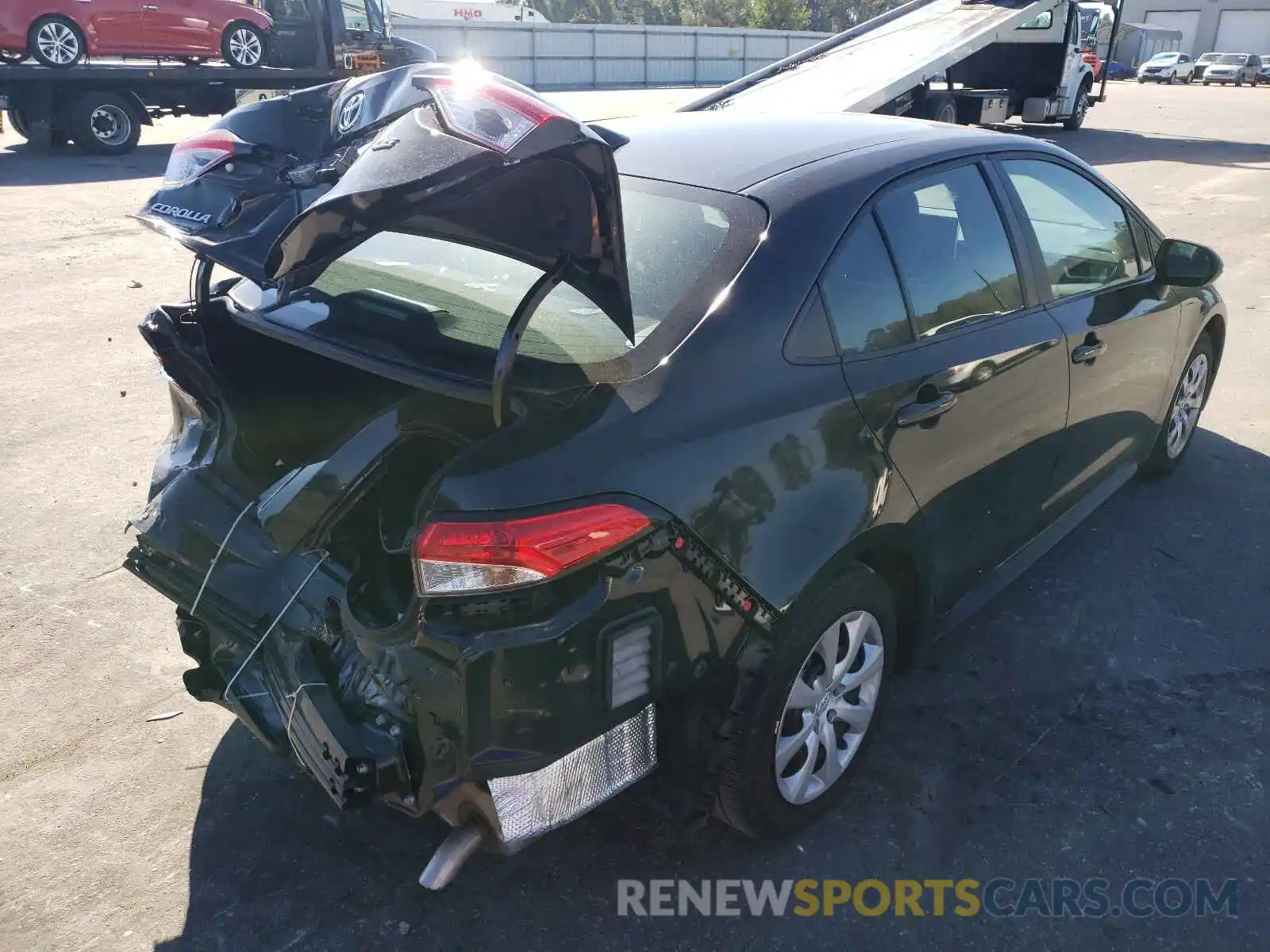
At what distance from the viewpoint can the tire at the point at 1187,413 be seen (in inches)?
179

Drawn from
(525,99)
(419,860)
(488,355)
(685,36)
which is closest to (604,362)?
(488,355)

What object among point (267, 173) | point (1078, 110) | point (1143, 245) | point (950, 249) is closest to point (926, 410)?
point (950, 249)

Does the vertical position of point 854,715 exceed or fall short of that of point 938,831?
it exceeds it

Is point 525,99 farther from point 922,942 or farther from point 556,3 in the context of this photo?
point 556,3

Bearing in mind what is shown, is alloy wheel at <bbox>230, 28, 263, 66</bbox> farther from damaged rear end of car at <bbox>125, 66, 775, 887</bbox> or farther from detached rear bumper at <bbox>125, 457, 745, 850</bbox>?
detached rear bumper at <bbox>125, 457, 745, 850</bbox>

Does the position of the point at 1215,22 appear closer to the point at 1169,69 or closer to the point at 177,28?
the point at 1169,69

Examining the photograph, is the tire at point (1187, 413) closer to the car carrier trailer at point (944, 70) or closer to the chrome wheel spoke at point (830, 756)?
the chrome wheel spoke at point (830, 756)

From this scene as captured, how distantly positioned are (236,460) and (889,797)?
2049mm

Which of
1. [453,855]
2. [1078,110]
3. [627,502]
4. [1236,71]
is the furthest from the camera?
[1236,71]

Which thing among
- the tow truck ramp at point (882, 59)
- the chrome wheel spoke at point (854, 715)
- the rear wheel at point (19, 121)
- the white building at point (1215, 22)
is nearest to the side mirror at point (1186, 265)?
the chrome wheel spoke at point (854, 715)

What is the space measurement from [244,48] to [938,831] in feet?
61.2

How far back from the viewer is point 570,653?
203 cm

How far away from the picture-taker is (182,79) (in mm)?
16609

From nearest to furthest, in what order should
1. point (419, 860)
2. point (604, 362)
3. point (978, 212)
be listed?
1. point (604, 362)
2. point (419, 860)
3. point (978, 212)
